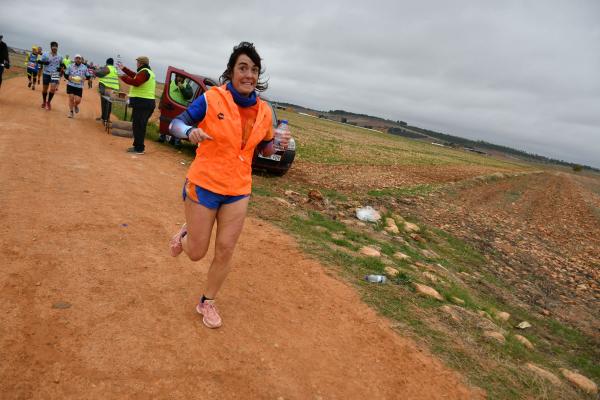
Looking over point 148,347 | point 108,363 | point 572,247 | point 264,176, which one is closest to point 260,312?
point 148,347

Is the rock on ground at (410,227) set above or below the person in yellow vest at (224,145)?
below

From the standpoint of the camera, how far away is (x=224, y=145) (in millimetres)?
2900

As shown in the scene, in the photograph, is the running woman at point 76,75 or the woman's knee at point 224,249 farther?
the running woman at point 76,75

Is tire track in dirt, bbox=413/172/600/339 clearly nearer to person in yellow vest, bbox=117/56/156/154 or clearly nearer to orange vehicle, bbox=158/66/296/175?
orange vehicle, bbox=158/66/296/175

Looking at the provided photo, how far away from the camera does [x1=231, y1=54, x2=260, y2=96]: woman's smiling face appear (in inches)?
116

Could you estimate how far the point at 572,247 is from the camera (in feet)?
37.7

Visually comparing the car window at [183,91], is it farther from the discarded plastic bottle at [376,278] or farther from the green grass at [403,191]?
the discarded plastic bottle at [376,278]

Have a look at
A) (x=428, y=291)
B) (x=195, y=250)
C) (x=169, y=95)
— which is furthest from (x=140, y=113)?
(x=428, y=291)

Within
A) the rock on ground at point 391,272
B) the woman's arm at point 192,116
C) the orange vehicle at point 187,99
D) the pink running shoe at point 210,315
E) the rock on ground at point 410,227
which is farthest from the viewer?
the orange vehicle at point 187,99

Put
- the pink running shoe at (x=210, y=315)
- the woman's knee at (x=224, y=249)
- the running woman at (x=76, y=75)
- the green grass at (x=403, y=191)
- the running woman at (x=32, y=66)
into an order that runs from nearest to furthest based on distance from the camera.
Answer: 1. the woman's knee at (x=224, y=249)
2. the pink running shoe at (x=210, y=315)
3. the running woman at (x=76, y=75)
4. the green grass at (x=403, y=191)
5. the running woman at (x=32, y=66)

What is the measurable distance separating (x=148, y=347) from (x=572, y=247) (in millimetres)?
12411

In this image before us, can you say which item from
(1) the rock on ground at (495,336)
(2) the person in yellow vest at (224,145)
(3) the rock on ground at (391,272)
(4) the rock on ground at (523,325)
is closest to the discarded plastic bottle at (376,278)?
(3) the rock on ground at (391,272)

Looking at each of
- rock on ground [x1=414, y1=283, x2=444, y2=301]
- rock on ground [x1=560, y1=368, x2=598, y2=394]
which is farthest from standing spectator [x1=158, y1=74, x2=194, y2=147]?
rock on ground [x1=560, y1=368, x2=598, y2=394]

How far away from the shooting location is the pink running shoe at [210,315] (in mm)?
3342
